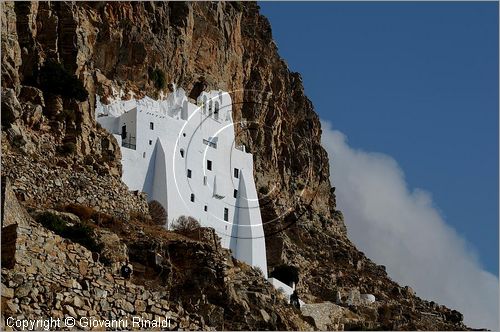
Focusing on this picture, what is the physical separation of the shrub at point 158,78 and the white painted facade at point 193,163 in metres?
0.72

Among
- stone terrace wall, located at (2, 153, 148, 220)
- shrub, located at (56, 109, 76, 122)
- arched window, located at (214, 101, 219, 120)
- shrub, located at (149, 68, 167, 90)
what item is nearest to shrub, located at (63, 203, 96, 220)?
stone terrace wall, located at (2, 153, 148, 220)

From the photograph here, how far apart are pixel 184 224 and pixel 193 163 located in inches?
173

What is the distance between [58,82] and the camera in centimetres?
5047

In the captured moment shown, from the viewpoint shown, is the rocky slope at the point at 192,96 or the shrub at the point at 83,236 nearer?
the shrub at the point at 83,236

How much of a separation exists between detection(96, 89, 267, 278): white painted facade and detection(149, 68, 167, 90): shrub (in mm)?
716

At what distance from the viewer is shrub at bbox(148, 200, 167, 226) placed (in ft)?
172

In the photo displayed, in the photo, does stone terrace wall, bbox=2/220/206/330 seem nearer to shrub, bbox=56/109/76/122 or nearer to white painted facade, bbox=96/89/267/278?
shrub, bbox=56/109/76/122

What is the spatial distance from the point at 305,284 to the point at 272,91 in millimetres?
15132

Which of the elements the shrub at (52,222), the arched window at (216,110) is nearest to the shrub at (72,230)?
the shrub at (52,222)

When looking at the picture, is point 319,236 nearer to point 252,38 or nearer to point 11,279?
point 252,38

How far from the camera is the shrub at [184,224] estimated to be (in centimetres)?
A: 5256

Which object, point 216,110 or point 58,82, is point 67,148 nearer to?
point 58,82

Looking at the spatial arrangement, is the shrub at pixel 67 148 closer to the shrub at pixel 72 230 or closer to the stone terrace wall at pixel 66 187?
the stone terrace wall at pixel 66 187

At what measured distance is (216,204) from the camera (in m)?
57.6
